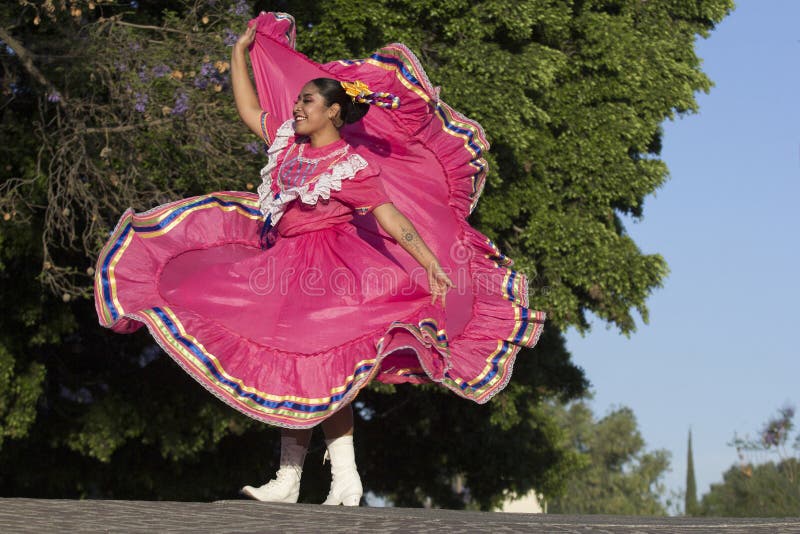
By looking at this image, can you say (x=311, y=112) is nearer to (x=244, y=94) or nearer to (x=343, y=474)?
(x=244, y=94)

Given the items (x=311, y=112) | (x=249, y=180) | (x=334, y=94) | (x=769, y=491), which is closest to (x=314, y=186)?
(x=311, y=112)

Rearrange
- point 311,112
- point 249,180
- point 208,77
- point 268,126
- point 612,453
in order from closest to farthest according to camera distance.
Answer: point 311,112, point 268,126, point 208,77, point 249,180, point 612,453

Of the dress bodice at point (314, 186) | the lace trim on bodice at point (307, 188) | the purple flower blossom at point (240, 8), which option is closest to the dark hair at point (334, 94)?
the dress bodice at point (314, 186)

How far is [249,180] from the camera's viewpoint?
1029 cm

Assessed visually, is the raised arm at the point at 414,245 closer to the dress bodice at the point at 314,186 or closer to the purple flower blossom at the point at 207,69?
the dress bodice at the point at 314,186

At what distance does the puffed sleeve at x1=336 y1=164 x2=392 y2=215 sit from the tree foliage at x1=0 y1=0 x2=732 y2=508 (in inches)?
163

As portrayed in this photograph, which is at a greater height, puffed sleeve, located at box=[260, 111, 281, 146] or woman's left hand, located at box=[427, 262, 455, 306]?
puffed sleeve, located at box=[260, 111, 281, 146]

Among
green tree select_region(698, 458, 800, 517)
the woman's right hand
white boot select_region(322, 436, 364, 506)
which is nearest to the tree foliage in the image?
green tree select_region(698, 458, 800, 517)

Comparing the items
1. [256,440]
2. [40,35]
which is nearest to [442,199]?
[40,35]

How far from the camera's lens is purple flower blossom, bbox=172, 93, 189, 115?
9.68m

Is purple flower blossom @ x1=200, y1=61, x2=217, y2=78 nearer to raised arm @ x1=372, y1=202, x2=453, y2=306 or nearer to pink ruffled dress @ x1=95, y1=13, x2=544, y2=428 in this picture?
pink ruffled dress @ x1=95, y1=13, x2=544, y2=428

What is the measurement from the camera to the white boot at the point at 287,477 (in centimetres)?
578

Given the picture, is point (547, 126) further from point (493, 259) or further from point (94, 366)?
point (493, 259)

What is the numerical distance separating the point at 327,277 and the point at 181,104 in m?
4.36
